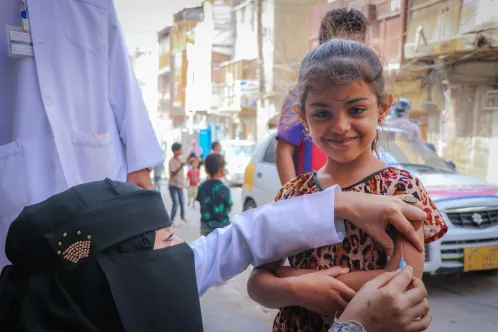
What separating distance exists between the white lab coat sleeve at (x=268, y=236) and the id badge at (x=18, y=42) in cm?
109

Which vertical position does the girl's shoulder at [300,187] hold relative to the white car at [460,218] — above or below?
above

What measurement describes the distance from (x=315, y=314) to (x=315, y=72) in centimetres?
74

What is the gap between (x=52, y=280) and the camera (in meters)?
0.88

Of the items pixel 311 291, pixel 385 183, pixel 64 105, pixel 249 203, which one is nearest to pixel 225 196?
pixel 249 203

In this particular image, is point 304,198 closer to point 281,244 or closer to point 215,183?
point 281,244

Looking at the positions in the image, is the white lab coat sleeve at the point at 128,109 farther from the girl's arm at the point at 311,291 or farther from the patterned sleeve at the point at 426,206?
the patterned sleeve at the point at 426,206

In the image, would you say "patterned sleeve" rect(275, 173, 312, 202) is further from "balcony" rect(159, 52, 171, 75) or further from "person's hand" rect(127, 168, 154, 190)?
"balcony" rect(159, 52, 171, 75)

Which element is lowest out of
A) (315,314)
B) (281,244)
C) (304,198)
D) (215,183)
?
(215,183)

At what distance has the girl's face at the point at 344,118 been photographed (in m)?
1.28

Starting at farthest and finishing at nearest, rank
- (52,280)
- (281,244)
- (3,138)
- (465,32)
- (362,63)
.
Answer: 1. (465,32)
2. (3,138)
3. (362,63)
4. (281,244)
5. (52,280)

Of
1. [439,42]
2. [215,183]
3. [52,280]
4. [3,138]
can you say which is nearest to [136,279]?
[52,280]

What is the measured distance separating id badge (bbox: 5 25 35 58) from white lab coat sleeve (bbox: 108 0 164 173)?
1.13 ft

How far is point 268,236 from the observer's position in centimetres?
117

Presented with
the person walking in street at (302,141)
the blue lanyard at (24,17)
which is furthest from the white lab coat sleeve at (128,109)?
the person walking in street at (302,141)
